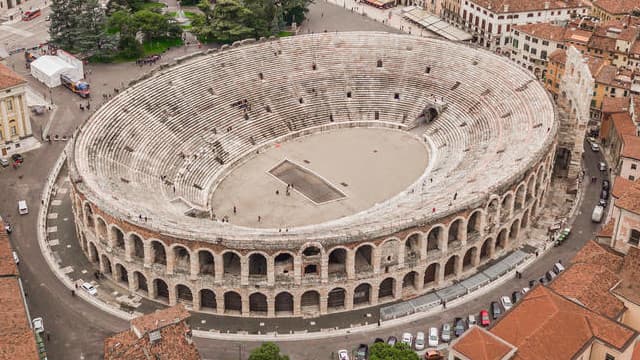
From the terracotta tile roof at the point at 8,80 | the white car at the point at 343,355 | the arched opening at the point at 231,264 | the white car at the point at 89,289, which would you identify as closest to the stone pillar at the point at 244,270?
the arched opening at the point at 231,264

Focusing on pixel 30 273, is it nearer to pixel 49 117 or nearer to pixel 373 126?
pixel 49 117

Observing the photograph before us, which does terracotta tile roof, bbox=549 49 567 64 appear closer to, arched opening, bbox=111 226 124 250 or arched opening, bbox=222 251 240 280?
arched opening, bbox=222 251 240 280

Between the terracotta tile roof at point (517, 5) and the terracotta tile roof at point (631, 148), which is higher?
the terracotta tile roof at point (517, 5)

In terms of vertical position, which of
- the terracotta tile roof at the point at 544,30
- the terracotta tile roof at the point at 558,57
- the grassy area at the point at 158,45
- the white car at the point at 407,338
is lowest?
the white car at the point at 407,338

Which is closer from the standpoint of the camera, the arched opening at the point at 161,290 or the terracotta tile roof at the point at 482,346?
the terracotta tile roof at the point at 482,346

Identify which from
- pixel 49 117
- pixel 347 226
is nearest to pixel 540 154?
pixel 347 226

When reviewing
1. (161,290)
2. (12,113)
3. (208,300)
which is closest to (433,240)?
(208,300)

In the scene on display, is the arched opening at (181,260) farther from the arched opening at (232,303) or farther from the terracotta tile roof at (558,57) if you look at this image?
the terracotta tile roof at (558,57)
